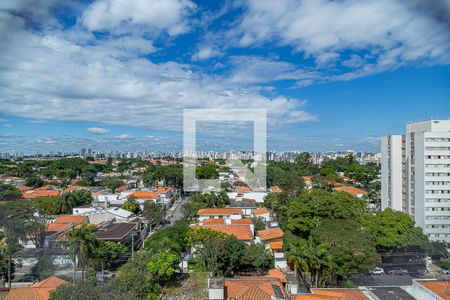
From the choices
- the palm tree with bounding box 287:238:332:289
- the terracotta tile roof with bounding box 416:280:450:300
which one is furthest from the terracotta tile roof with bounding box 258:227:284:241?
the terracotta tile roof with bounding box 416:280:450:300

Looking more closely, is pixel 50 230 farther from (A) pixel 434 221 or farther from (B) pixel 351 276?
(A) pixel 434 221

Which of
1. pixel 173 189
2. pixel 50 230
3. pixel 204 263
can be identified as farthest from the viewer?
pixel 173 189

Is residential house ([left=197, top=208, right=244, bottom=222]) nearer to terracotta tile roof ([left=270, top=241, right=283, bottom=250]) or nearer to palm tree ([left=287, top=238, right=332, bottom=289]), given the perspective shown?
terracotta tile roof ([left=270, top=241, right=283, bottom=250])

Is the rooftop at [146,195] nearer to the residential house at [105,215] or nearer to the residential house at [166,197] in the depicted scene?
the residential house at [166,197]

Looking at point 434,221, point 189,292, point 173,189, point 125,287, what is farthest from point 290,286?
point 173,189

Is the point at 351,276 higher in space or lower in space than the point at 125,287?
lower

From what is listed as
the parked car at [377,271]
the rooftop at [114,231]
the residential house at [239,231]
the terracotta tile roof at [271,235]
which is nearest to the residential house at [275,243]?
the terracotta tile roof at [271,235]
